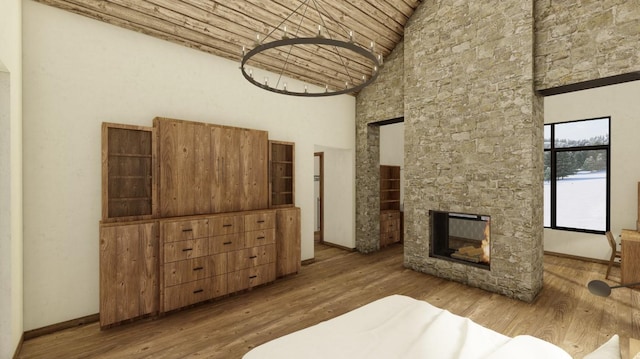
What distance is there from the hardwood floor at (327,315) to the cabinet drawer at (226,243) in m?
0.67

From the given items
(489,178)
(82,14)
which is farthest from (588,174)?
(82,14)

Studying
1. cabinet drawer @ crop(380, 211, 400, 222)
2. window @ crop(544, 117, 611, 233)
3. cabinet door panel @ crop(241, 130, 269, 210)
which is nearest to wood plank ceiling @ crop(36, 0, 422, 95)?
cabinet door panel @ crop(241, 130, 269, 210)

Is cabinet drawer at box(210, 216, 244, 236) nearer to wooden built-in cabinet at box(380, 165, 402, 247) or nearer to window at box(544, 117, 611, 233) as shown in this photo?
wooden built-in cabinet at box(380, 165, 402, 247)

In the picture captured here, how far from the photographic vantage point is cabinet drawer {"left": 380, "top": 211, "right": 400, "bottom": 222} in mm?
6609

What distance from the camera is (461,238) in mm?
4676

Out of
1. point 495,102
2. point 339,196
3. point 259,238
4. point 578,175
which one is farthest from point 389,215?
point 578,175

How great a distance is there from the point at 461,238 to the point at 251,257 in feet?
10.7

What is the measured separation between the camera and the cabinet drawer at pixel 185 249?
337cm

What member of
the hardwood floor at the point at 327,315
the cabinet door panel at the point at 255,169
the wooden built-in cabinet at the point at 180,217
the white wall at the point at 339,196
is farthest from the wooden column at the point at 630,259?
the cabinet door panel at the point at 255,169

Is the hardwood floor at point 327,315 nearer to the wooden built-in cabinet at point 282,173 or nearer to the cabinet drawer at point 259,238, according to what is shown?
the cabinet drawer at point 259,238

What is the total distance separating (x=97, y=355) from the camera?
2.66 m

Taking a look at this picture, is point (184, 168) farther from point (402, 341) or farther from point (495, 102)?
point (495, 102)

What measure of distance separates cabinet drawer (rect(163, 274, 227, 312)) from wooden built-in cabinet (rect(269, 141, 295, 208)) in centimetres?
149

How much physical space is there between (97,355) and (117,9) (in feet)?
11.7
